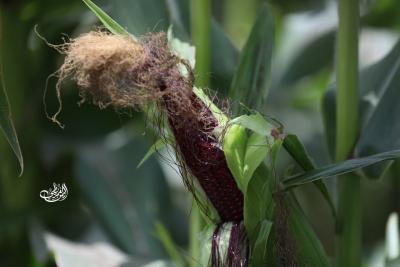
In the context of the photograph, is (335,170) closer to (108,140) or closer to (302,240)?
(302,240)

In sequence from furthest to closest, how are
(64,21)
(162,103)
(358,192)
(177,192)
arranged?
(177,192) → (64,21) → (358,192) → (162,103)

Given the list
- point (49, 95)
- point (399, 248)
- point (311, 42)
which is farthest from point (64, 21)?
point (399, 248)

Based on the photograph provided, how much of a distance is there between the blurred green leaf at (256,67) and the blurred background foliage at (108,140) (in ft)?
0.21

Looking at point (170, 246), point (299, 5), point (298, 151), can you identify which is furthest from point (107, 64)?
point (299, 5)

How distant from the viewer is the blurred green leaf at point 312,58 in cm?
95

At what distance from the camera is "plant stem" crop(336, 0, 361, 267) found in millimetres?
499

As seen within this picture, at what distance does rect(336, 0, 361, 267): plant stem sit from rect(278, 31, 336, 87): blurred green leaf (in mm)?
435

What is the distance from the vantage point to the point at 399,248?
0.64 metres

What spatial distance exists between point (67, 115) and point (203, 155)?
1.72 ft

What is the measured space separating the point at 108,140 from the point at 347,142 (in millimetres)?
447

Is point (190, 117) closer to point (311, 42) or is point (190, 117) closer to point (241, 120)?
point (241, 120)

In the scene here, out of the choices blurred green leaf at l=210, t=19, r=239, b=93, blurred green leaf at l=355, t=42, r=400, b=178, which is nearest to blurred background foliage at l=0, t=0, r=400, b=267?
blurred green leaf at l=210, t=19, r=239, b=93

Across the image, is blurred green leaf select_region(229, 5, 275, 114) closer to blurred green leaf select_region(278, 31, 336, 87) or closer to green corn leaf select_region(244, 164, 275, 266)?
green corn leaf select_region(244, 164, 275, 266)

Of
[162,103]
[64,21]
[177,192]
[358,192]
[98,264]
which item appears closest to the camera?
[162,103]
